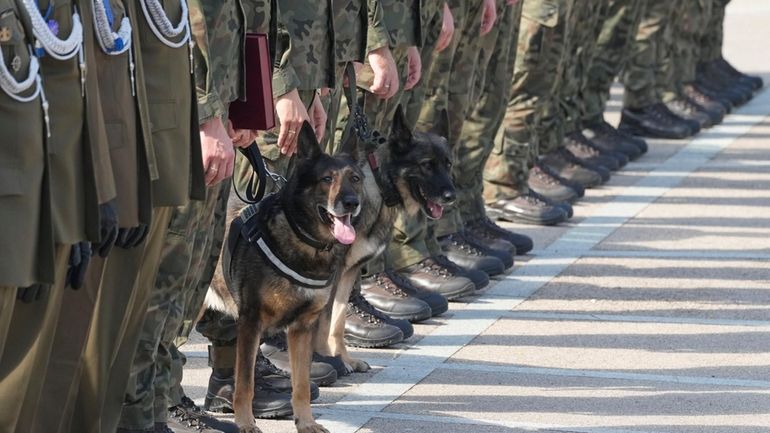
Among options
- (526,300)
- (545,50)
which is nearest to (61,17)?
(526,300)

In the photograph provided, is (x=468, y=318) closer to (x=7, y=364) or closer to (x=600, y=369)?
(x=600, y=369)

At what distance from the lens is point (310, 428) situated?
542cm

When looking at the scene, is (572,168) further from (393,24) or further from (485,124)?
(393,24)

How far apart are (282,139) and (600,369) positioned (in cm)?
176

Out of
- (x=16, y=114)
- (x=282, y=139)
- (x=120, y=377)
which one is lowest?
(x=120, y=377)

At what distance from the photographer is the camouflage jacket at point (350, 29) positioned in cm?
618

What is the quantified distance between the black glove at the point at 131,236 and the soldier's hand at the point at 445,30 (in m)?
3.59

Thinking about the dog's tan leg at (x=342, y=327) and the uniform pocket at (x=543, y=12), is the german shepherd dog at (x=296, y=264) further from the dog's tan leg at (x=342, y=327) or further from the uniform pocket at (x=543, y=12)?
the uniform pocket at (x=543, y=12)

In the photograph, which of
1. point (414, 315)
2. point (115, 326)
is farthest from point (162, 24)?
point (414, 315)

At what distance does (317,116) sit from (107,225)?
7.09 feet

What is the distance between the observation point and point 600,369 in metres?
6.56

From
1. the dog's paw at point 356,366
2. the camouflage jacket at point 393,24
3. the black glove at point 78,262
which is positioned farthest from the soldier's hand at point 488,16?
the black glove at point 78,262

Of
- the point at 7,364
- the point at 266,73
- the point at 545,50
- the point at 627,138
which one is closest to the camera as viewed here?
the point at 7,364

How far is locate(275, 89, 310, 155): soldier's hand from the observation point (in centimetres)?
556
